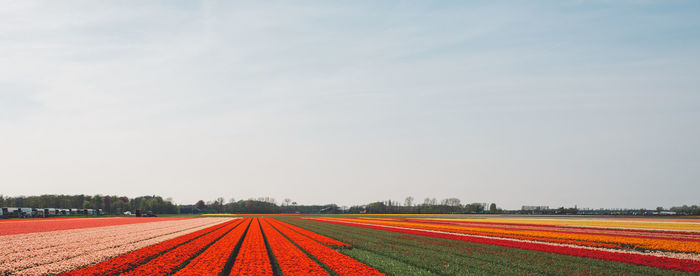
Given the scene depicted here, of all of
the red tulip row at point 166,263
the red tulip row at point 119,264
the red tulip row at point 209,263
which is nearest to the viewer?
the red tulip row at point 119,264

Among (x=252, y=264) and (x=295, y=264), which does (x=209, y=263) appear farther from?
(x=295, y=264)

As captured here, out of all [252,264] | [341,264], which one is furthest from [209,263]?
[341,264]

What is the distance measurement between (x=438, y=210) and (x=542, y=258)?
167732 millimetres

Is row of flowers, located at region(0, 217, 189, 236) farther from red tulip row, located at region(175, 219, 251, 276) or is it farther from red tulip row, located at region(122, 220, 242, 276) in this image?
red tulip row, located at region(175, 219, 251, 276)

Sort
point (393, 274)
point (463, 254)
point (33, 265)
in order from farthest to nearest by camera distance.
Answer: point (463, 254) → point (33, 265) → point (393, 274)

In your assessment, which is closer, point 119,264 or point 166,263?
point 119,264

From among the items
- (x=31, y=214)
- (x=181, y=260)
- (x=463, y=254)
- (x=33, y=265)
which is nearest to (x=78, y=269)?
(x=33, y=265)

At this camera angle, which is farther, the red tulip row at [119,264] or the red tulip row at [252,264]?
the red tulip row at [252,264]

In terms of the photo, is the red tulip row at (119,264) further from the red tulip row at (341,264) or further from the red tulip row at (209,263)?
the red tulip row at (341,264)

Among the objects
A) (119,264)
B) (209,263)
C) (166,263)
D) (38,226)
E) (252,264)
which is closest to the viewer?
(119,264)

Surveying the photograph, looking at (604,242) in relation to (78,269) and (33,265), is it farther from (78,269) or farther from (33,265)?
(33,265)

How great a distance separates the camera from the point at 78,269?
18984 mm

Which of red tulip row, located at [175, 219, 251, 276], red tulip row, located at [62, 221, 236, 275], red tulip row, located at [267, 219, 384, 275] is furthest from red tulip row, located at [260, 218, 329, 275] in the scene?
red tulip row, located at [62, 221, 236, 275]

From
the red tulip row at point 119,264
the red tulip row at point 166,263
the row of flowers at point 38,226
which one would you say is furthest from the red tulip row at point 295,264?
the row of flowers at point 38,226
